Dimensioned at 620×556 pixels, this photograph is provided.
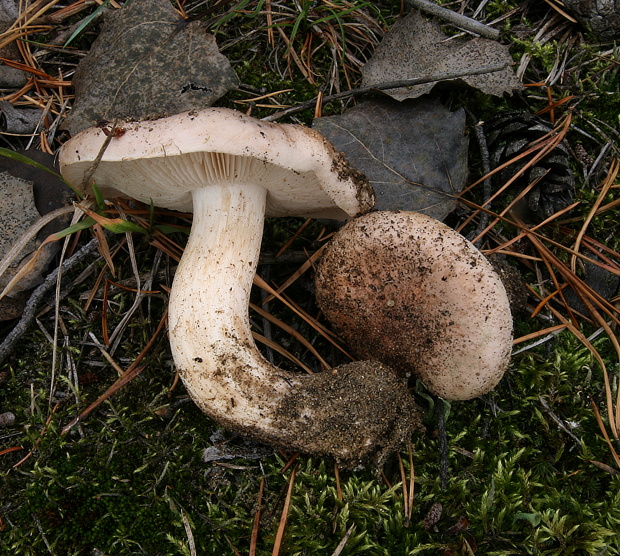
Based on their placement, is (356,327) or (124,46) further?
(124,46)

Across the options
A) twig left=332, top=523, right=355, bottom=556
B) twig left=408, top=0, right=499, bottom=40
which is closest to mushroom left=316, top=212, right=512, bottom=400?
twig left=332, top=523, right=355, bottom=556

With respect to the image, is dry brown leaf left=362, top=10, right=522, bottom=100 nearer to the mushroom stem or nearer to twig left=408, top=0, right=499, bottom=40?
twig left=408, top=0, right=499, bottom=40

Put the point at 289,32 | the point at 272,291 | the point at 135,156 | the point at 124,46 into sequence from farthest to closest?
the point at 289,32
the point at 124,46
the point at 272,291
the point at 135,156

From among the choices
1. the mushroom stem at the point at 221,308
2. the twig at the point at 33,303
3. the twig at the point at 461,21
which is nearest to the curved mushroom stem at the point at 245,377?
the mushroom stem at the point at 221,308

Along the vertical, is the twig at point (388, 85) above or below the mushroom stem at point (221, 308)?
above

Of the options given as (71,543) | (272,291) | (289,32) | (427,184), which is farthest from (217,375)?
(289,32)

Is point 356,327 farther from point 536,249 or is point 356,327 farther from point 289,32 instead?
point 289,32

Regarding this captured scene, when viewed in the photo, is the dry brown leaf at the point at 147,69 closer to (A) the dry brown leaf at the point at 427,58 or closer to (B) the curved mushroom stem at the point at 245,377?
(B) the curved mushroom stem at the point at 245,377
